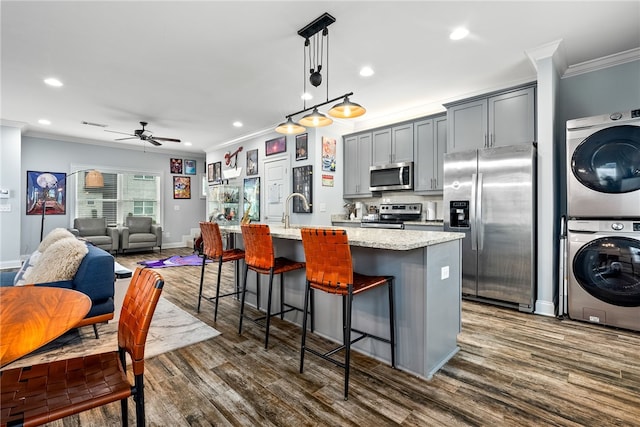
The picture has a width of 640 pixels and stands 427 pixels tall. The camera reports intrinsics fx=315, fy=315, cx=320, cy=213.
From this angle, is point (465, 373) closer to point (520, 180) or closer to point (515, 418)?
point (515, 418)

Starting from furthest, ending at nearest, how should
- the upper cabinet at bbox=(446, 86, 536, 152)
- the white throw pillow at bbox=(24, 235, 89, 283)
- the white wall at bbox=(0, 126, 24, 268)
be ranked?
1. the white wall at bbox=(0, 126, 24, 268)
2. the upper cabinet at bbox=(446, 86, 536, 152)
3. the white throw pillow at bbox=(24, 235, 89, 283)

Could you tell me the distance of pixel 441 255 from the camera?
2207 millimetres

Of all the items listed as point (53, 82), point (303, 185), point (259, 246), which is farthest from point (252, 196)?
point (259, 246)

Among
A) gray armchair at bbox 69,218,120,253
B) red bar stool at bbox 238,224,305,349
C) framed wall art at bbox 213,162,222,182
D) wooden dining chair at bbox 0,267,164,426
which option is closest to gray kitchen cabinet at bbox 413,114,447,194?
red bar stool at bbox 238,224,305,349

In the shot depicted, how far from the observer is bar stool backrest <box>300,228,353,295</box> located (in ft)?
6.19

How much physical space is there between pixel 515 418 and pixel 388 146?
408cm

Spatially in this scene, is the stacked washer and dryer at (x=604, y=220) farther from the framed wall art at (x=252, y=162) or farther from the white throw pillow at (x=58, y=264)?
the framed wall art at (x=252, y=162)

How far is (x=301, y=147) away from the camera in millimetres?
5738

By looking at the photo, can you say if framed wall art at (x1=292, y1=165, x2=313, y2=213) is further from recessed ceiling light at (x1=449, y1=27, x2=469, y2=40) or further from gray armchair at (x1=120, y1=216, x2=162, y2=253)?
gray armchair at (x1=120, y1=216, x2=162, y2=253)

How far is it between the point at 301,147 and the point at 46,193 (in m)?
5.82

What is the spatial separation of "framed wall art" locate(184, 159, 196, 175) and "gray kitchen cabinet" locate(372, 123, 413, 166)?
6.01m

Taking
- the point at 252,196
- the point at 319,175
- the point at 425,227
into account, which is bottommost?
the point at 425,227

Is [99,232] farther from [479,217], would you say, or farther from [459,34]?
[459,34]

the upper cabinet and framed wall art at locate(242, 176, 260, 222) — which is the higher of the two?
the upper cabinet
